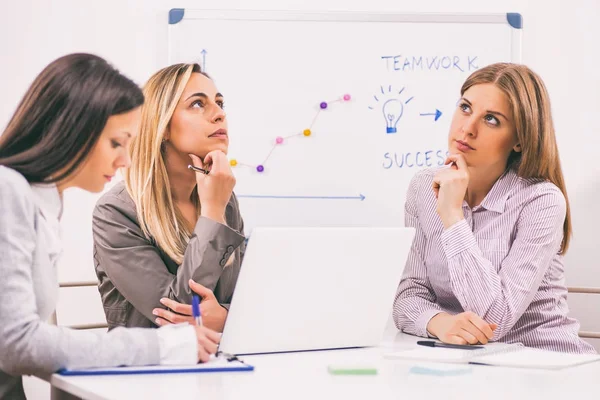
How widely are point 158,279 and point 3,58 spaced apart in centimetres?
125

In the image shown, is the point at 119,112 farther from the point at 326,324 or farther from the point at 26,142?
the point at 326,324

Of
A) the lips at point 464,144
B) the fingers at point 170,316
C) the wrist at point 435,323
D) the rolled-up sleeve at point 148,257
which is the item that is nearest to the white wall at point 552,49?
the rolled-up sleeve at point 148,257

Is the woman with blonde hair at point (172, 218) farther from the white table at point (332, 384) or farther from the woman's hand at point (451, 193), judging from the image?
the woman's hand at point (451, 193)

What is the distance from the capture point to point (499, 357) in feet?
4.66

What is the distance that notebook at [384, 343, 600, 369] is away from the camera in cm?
137

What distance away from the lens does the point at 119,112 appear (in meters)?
1.31

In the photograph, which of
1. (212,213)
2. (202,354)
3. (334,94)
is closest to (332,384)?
(202,354)

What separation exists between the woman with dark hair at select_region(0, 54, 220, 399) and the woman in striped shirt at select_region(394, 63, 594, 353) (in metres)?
0.71

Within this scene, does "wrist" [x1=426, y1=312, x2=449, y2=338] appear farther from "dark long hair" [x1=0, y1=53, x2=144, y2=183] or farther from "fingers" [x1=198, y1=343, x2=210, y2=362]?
"dark long hair" [x1=0, y1=53, x2=144, y2=183]

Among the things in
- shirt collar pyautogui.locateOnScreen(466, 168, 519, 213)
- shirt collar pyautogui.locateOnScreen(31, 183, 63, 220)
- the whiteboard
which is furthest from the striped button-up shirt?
shirt collar pyautogui.locateOnScreen(31, 183, 63, 220)

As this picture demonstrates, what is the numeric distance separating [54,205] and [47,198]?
0.07ft

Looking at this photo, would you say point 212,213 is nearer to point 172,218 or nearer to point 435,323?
point 172,218

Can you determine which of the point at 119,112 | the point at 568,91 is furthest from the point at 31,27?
the point at 568,91

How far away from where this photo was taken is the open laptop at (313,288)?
1.37 meters
